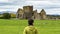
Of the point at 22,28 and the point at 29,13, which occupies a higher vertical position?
the point at 22,28

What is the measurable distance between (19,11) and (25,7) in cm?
376

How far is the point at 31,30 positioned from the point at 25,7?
128 m

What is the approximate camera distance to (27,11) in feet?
444

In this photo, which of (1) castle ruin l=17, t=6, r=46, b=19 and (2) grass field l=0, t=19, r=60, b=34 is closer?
(2) grass field l=0, t=19, r=60, b=34

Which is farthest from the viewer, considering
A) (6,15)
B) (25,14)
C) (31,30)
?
(25,14)

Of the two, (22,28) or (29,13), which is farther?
(29,13)

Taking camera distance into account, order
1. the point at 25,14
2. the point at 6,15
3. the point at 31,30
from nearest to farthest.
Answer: the point at 31,30, the point at 6,15, the point at 25,14

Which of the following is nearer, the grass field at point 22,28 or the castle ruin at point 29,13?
the grass field at point 22,28

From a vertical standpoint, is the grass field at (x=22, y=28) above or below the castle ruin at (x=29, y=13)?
above

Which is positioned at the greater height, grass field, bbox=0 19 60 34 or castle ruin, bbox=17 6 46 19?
grass field, bbox=0 19 60 34

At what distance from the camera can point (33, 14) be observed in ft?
443

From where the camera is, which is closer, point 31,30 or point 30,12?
point 31,30

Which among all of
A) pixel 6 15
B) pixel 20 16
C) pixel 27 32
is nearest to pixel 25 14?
pixel 20 16

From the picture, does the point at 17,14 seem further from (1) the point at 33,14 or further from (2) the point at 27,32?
(2) the point at 27,32
